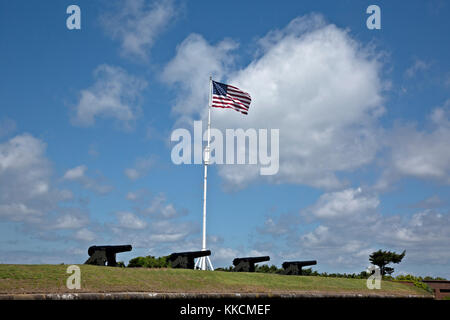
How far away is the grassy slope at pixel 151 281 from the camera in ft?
69.4

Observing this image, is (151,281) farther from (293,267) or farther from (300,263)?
(300,263)

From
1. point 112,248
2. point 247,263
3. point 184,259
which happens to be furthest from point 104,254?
point 247,263

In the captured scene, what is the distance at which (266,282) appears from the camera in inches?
1195

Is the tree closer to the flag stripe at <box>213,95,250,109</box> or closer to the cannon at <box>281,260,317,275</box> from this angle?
the cannon at <box>281,260,317,275</box>

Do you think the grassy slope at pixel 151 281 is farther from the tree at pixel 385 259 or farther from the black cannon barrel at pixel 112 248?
the tree at pixel 385 259

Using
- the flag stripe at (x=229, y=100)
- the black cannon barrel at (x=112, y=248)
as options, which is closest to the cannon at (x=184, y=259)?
the black cannon barrel at (x=112, y=248)

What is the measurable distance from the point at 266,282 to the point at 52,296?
14.6 meters

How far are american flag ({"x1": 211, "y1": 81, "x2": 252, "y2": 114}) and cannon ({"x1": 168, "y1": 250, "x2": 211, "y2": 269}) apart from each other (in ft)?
32.4

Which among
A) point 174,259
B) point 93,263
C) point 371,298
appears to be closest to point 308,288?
point 371,298

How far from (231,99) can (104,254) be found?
13.2 m

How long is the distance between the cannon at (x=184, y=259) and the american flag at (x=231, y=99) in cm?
987

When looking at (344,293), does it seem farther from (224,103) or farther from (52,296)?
(52,296)
